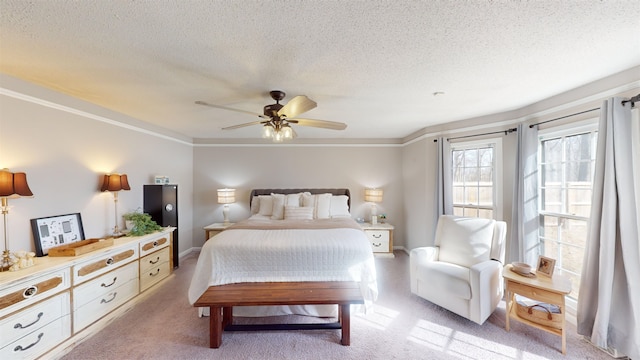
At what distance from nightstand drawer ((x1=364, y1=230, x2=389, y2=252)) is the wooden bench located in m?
2.20

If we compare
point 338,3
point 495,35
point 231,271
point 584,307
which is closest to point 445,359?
point 584,307

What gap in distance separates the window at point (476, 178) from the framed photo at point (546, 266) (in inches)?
44.8

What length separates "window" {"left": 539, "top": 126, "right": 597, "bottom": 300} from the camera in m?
2.41

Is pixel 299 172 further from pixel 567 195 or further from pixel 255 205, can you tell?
pixel 567 195

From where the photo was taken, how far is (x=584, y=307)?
6.84ft

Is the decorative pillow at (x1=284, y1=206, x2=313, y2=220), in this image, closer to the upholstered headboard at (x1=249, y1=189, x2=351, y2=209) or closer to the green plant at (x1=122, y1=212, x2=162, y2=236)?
the upholstered headboard at (x1=249, y1=189, x2=351, y2=209)

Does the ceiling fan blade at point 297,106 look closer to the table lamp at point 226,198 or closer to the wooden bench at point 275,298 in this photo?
the wooden bench at point 275,298

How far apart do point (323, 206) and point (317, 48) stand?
3.10 m

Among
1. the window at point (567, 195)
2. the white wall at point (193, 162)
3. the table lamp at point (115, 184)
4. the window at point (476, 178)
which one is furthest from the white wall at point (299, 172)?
the window at point (567, 195)

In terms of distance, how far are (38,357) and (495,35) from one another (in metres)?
4.24

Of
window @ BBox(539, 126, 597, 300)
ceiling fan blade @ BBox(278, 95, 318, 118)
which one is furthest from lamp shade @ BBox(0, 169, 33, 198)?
window @ BBox(539, 126, 597, 300)

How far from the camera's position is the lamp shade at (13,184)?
1.83 m

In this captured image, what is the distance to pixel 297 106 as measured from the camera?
6.57 ft

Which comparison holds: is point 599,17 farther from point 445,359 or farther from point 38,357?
point 38,357
